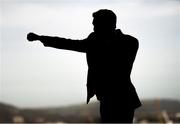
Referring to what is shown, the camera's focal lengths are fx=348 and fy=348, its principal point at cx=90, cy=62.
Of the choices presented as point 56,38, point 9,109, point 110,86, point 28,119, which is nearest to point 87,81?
point 110,86

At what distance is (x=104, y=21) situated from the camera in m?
1.38

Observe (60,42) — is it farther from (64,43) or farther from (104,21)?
(104,21)

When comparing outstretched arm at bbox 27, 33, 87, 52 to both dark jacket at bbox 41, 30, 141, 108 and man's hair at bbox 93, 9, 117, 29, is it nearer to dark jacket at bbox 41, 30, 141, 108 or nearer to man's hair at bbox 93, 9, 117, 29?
dark jacket at bbox 41, 30, 141, 108

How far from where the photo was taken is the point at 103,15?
138cm

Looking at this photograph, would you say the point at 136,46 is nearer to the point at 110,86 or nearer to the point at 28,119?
the point at 110,86

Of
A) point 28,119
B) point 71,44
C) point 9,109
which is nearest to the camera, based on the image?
point 71,44

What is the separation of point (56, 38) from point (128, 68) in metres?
0.31

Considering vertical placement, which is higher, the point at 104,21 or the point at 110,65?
the point at 104,21

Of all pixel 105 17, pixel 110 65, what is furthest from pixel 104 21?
pixel 110 65

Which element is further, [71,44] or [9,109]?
[9,109]

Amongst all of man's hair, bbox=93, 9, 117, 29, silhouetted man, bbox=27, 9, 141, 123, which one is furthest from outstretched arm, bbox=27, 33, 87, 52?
man's hair, bbox=93, 9, 117, 29

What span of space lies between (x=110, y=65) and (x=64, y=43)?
0.21 m

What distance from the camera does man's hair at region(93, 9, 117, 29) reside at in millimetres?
1377

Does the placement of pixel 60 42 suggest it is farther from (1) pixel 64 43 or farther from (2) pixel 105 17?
(2) pixel 105 17
